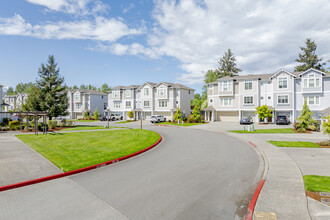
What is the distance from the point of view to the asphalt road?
17.9 ft

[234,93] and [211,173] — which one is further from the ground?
[234,93]

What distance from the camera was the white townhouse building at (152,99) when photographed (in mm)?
48938

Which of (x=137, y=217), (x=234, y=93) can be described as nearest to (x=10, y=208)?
(x=137, y=217)

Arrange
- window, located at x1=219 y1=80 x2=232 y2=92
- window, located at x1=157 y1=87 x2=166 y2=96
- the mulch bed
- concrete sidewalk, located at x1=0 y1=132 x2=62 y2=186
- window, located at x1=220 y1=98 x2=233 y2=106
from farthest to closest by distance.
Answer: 1. window, located at x1=157 y1=87 x2=166 y2=96
2. window, located at x1=220 y1=98 x2=233 y2=106
3. window, located at x1=219 y1=80 x2=232 y2=92
4. concrete sidewalk, located at x1=0 y1=132 x2=62 y2=186
5. the mulch bed

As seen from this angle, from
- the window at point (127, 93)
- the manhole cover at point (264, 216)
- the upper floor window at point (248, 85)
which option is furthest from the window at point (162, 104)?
the manhole cover at point (264, 216)

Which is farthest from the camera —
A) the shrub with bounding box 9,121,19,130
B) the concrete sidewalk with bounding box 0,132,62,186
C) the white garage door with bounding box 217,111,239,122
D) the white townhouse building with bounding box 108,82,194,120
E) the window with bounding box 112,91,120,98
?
the window with bounding box 112,91,120,98

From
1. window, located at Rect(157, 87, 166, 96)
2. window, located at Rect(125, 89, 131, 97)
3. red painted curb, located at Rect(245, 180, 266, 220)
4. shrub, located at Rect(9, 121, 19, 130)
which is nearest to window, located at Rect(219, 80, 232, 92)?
window, located at Rect(157, 87, 166, 96)

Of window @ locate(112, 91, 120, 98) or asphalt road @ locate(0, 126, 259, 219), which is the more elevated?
window @ locate(112, 91, 120, 98)

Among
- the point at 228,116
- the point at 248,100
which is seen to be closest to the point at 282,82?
the point at 248,100

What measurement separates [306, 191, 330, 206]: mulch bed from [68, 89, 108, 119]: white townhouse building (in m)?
63.2

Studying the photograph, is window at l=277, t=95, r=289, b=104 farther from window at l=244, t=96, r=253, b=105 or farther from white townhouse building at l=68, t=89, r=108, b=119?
white townhouse building at l=68, t=89, r=108, b=119

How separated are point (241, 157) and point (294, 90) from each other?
106ft

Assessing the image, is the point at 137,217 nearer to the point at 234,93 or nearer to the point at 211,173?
the point at 211,173

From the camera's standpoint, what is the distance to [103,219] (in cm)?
510
